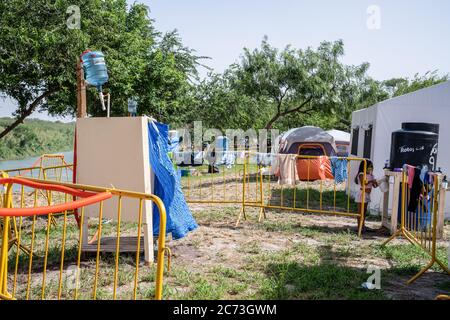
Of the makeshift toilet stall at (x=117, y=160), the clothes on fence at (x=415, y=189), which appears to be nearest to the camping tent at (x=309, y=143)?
the clothes on fence at (x=415, y=189)

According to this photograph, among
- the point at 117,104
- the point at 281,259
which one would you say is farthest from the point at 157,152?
the point at 117,104

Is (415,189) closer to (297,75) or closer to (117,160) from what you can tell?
(117,160)

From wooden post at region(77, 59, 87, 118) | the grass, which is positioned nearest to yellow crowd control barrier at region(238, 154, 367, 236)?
the grass

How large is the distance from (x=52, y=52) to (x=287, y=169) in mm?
6936

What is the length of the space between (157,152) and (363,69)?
23890 millimetres

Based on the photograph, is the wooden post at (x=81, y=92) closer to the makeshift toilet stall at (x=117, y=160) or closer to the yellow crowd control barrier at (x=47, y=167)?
the yellow crowd control barrier at (x=47, y=167)

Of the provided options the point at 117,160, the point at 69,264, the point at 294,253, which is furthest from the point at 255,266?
the point at 69,264

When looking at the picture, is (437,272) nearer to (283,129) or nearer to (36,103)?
(36,103)

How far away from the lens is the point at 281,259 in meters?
5.43

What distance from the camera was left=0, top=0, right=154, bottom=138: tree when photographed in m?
10.1

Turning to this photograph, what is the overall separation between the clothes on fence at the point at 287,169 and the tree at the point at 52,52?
6.02m

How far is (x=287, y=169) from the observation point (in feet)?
28.8

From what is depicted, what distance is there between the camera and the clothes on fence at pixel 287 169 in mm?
8742

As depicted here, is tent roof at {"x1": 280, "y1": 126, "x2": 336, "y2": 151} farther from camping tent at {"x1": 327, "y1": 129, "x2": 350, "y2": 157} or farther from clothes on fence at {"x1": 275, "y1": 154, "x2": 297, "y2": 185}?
clothes on fence at {"x1": 275, "y1": 154, "x2": 297, "y2": 185}
